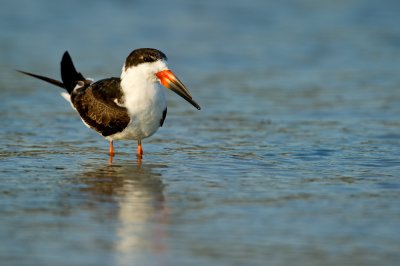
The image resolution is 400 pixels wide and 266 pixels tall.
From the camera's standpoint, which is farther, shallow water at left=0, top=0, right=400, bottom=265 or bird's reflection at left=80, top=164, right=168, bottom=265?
shallow water at left=0, top=0, right=400, bottom=265

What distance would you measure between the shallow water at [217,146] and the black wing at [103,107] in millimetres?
314

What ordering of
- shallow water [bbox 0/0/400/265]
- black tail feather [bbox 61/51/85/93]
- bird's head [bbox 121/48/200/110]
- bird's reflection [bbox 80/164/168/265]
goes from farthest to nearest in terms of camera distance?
black tail feather [bbox 61/51/85/93], bird's head [bbox 121/48/200/110], shallow water [bbox 0/0/400/265], bird's reflection [bbox 80/164/168/265]

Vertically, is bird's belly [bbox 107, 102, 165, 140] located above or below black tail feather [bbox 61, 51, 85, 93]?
below

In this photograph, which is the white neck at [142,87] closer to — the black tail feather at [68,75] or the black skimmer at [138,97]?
the black skimmer at [138,97]

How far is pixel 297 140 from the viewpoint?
800cm

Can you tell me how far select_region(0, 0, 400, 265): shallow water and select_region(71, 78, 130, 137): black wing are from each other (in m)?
0.31

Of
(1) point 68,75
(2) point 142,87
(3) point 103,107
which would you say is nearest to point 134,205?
(2) point 142,87

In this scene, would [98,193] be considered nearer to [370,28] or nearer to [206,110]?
[206,110]

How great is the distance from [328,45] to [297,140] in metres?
5.41

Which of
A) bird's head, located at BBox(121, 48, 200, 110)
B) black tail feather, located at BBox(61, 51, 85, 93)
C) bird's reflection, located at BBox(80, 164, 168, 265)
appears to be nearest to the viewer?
bird's reflection, located at BBox(80, 164, 168, 265)

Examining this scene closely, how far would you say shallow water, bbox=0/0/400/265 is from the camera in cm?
491

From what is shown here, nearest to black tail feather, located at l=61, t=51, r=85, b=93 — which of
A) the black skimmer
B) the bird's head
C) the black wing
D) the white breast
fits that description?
the black wing

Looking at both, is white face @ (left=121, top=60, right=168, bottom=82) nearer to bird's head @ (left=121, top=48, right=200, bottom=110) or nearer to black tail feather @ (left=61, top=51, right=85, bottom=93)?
bird's head @ (left=121, top=48, right=200, bottom=110)

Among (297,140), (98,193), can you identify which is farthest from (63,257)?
(297,140)
